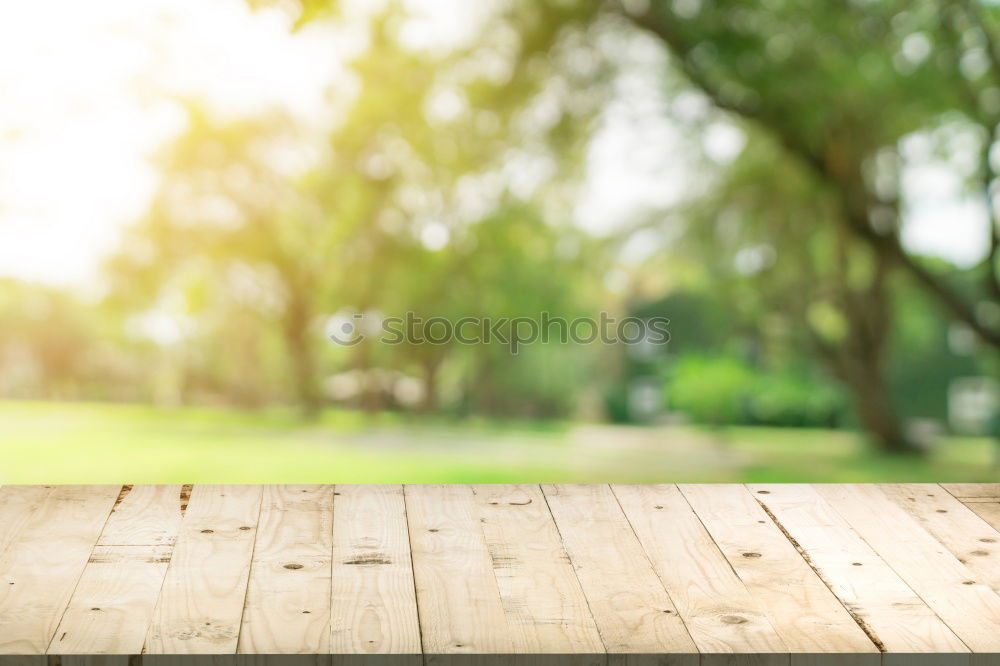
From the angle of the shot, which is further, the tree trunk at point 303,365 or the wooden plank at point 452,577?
the tree trunk at point 303,365

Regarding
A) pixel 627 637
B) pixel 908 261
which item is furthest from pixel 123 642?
pixel 908 261

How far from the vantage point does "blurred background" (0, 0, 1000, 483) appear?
4145 millimetres

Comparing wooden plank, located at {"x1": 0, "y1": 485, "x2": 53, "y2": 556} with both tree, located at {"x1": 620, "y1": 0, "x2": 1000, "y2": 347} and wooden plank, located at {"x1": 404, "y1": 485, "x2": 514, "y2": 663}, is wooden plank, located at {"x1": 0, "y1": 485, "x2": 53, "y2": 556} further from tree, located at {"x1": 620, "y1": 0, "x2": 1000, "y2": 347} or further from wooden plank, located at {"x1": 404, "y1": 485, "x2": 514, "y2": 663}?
tree, located at {"x1": 620, "y1": 0, "x2": 1000, "y2": 347}

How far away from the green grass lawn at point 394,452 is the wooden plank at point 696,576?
2486 mm

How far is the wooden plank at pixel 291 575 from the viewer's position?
4.14 ft

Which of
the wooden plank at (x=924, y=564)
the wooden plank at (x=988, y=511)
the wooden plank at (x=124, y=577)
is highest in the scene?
the wooden plank at (x=124, y=577)

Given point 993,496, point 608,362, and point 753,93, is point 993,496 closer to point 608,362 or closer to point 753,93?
point 608,362

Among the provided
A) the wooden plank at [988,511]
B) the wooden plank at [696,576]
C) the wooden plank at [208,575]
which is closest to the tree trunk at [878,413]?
the wooden plank at [988,511]

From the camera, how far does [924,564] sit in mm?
1557

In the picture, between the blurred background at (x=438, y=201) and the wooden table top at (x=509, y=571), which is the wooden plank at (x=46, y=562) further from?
the blurred background at (x=438, y=201)

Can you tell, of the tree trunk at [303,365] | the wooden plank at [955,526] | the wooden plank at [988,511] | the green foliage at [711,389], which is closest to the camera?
the wooden plank at [955,526]

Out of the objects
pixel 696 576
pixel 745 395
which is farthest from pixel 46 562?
pixel 745 395
